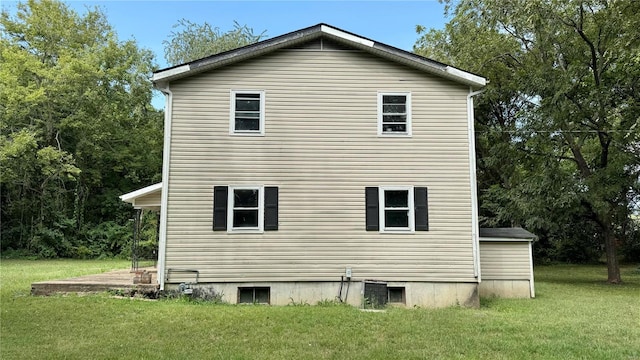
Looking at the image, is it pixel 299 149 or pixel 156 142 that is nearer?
pixel 299 149

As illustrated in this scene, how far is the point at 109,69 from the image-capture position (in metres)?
27.0

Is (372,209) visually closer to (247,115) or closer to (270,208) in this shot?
(270,208)

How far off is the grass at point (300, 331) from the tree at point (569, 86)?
7.00 metres

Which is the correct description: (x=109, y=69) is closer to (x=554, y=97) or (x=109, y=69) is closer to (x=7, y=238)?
(x=7, y=238)

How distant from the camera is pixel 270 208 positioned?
416 inches

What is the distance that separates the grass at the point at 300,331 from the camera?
5.87 meters

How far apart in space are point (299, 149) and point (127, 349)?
608cm

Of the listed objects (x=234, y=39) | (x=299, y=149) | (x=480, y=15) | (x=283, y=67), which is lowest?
(x=299, y=149)

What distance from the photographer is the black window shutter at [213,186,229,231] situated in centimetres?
1038

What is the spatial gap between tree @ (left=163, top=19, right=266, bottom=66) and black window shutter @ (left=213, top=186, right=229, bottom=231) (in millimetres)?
21262

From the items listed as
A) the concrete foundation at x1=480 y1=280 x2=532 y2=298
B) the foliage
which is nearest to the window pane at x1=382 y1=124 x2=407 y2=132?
the concrete foundation at x1=480 y1=280 x2=532 y2=298

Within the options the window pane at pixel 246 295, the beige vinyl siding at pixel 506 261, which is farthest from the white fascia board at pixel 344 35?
the window pane at pixel 246 295

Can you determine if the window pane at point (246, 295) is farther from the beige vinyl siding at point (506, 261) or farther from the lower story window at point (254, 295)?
the beige vinyl siding at point (506, 261)

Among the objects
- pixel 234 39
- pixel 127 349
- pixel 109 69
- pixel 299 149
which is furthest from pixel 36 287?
pixel 234 39
